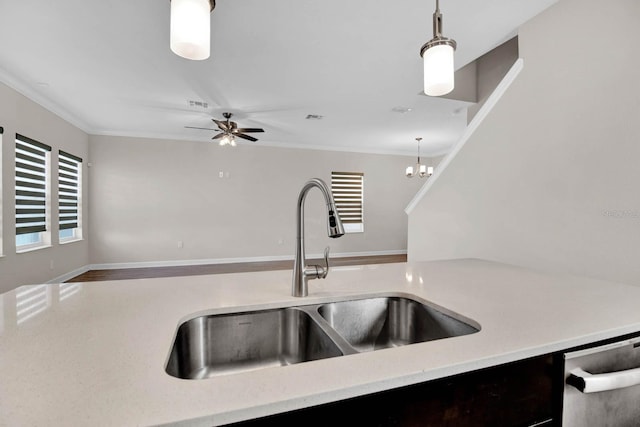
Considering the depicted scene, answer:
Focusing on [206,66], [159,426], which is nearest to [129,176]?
[206,66]

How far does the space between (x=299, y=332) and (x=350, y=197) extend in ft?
21.3

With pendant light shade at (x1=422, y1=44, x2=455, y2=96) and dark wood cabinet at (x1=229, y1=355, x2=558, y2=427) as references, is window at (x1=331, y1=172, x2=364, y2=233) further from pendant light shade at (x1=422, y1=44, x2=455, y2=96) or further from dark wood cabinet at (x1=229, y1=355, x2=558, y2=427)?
dark wood cabinet at (x1=229, y1=355, x2=558, y2=427)

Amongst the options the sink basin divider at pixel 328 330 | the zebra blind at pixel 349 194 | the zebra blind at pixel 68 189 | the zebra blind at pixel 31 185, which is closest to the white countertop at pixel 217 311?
the sink basin divider at pixel 328 330

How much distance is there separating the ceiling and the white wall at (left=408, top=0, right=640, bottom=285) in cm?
55

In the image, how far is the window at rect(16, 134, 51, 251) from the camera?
148 inches

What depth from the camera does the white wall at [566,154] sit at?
174 centimetres

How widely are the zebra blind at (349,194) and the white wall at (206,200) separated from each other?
0.17 metres

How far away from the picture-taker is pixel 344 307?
1.09 m

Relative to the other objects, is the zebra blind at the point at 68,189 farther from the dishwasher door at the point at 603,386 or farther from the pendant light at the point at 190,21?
the dishwasher door at the point at 603,386

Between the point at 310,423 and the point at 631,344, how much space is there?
0.91 meters

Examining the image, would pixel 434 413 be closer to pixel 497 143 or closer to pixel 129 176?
pixel 497 143

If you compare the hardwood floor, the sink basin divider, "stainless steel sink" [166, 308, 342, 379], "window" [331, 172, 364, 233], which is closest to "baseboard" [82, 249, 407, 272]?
the hardwood floor

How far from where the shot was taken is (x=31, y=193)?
3975 millimetres

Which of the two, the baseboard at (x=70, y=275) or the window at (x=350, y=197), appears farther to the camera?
the window at (x=350, y=197)
